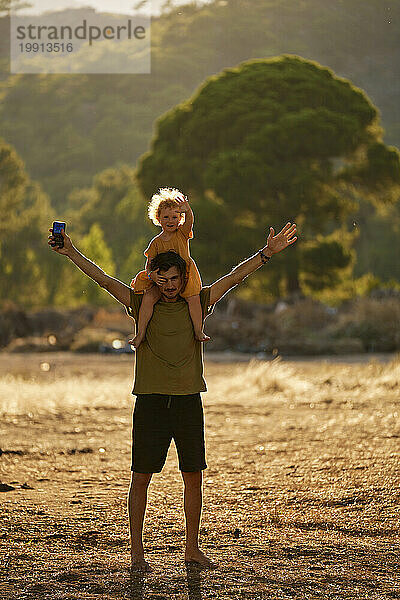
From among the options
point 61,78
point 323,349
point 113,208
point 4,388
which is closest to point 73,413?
point 4,388

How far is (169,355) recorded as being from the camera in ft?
14.1

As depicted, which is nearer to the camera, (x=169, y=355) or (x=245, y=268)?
(x=169, y=355)

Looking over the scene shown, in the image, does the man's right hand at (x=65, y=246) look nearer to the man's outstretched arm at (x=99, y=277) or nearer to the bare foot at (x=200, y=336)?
the man's outstretched arm at (x=99, y=277)

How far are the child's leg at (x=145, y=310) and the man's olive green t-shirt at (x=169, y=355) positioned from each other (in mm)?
32

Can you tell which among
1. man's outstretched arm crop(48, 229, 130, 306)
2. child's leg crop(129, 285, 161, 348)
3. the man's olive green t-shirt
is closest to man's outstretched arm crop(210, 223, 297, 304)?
the man's olive green t-shirt

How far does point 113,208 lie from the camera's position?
5931 centimetres

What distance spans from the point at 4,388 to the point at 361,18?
116 m

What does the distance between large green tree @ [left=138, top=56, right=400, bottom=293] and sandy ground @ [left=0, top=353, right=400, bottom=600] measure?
58.8 ft

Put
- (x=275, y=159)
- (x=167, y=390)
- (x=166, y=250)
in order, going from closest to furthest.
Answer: (x=167, y=390), (x=166, y=250), (x=275, y=159)

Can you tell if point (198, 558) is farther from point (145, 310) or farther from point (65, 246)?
point (65, 246)

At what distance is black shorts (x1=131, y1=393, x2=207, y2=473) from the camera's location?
14.1ft

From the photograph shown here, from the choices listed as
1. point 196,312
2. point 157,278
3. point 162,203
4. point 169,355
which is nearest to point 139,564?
point 169,355

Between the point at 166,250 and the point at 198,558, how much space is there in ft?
5.06

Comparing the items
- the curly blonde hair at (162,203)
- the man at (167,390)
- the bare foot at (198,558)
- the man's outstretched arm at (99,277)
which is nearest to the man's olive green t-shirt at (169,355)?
the man at (167,390)
